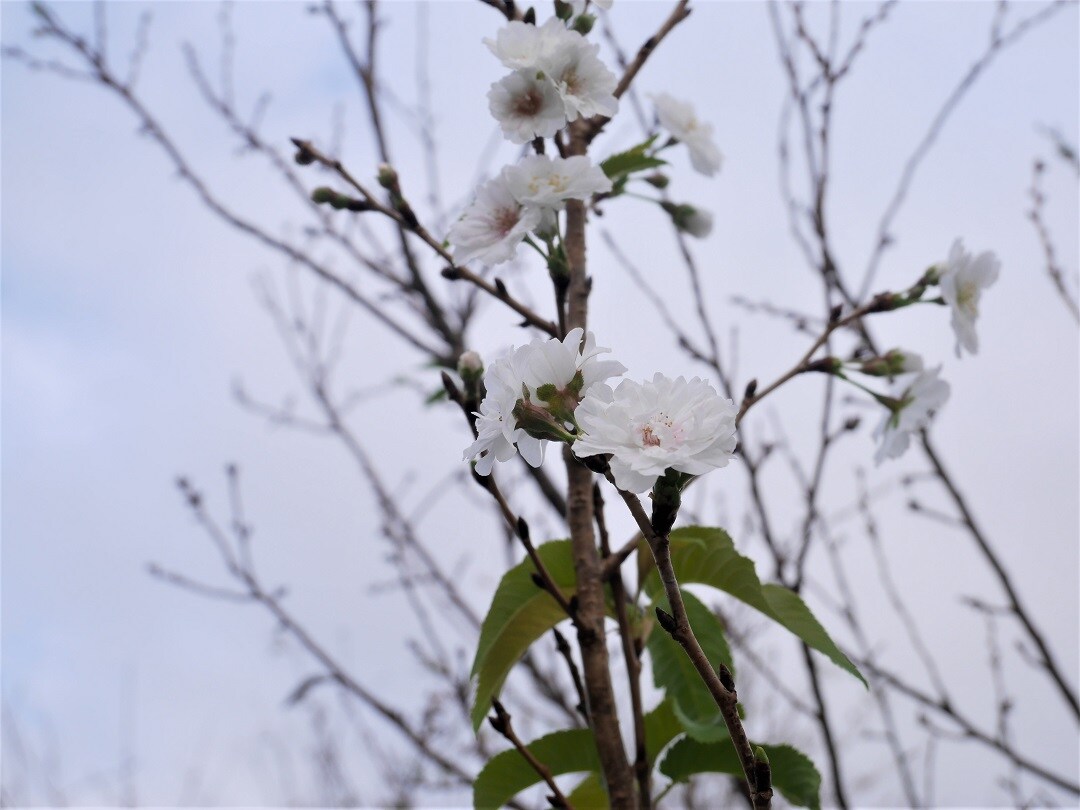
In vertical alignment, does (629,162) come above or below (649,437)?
above

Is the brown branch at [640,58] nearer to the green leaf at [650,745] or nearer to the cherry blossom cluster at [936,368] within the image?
the cherry blossom cluster at [936,368]

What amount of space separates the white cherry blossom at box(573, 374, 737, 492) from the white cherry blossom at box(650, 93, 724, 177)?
910mm

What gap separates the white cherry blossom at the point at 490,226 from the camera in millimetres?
1089

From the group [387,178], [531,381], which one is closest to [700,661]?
[531,381]

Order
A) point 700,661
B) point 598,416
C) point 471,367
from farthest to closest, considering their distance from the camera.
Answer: point 471,367 < point 598,416 < point 700,661

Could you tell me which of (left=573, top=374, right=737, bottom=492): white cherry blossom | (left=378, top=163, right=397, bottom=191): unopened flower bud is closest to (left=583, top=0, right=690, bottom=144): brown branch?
(left=378, top=163, right=397, bottom=191): unopened flower bud

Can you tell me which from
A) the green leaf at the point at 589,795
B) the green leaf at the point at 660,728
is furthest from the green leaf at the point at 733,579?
the green leaf at the point at 589,795

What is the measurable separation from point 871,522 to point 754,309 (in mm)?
691

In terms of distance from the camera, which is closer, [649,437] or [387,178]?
[649,437]

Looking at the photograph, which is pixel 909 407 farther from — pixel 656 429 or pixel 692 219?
pixel 656 429

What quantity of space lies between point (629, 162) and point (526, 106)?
0.68 ft

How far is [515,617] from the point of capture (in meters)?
1.06

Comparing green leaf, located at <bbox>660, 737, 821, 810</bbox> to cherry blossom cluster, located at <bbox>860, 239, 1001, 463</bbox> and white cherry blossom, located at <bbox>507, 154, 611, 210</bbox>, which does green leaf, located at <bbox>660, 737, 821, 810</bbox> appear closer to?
cherry blossom cluster, located at <bbox>860, 239, 1001, 463</bbox>

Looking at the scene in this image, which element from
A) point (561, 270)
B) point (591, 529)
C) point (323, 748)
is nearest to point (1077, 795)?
point (591, 529)
